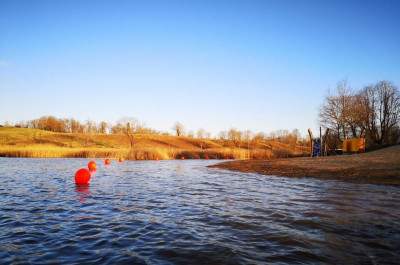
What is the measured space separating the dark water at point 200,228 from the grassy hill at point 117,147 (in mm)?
32862

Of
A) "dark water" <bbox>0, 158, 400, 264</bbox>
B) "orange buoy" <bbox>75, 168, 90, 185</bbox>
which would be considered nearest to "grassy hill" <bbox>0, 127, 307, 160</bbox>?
"orange buoy" <bbox>75, 168, 90, 185</bbox>

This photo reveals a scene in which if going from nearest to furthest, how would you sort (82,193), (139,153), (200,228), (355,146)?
(200,228), (82,193), (355,146), (139,153)

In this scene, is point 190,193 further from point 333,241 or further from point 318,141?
point 318,141

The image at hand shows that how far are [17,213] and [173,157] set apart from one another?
40006 mm

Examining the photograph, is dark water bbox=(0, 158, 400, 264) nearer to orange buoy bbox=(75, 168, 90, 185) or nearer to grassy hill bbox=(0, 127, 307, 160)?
orange buoy bbox=(75, 168, 90, 185)

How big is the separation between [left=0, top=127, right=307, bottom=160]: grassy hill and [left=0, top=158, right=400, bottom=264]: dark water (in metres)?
32.9

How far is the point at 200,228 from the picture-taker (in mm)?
7223

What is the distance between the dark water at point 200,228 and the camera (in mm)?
5281

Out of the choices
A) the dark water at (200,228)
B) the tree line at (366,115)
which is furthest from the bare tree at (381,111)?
the dark water at (200,228)

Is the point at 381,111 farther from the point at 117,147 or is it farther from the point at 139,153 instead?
the point at 117,147

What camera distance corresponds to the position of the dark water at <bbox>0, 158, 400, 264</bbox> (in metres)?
5.28

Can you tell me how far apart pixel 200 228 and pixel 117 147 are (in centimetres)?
8305

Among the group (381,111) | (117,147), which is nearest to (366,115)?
(381,111)

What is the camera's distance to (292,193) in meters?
12.6
